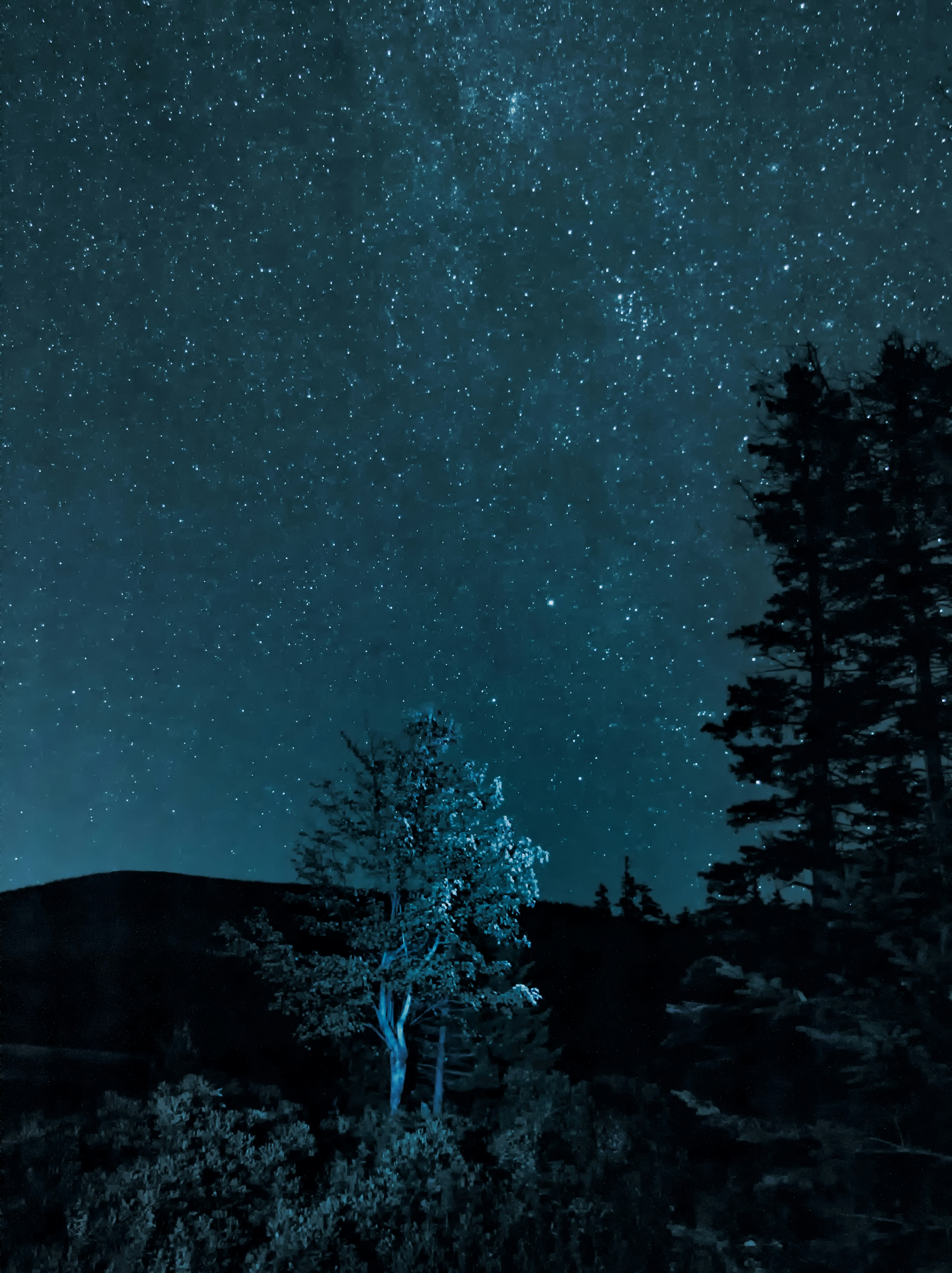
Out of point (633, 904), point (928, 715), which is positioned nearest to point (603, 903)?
point (633, 904)

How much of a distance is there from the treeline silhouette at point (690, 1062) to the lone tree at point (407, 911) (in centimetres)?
84

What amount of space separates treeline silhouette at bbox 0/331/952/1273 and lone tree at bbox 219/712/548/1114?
0.84m

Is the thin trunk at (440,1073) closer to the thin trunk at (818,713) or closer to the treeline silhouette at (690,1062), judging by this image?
the treeline silhouette at (690,1062)

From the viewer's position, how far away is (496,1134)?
15734 millimetres

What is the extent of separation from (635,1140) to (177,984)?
42.8 ft

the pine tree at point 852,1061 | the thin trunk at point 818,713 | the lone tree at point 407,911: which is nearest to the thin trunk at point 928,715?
the pine tree at point 852,1061

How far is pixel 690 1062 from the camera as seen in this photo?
1495 cm

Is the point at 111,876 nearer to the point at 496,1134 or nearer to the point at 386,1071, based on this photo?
the point at 386,1071

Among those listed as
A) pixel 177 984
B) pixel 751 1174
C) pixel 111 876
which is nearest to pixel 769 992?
pixel 751 1174

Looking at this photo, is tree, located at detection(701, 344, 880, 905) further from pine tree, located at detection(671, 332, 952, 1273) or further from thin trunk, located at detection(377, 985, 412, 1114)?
thin trunk, located at detection(377, 985, 412, 1114)

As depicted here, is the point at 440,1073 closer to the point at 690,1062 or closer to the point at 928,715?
the point at 690,1062

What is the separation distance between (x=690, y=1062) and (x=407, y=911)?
6163mm

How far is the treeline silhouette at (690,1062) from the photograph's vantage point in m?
7.38

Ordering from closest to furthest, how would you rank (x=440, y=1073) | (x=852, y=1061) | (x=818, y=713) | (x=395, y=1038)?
(x=852, y=1061) < (x=818, y=713) < (x=395, y=1038) < (x=440, y=1073)
